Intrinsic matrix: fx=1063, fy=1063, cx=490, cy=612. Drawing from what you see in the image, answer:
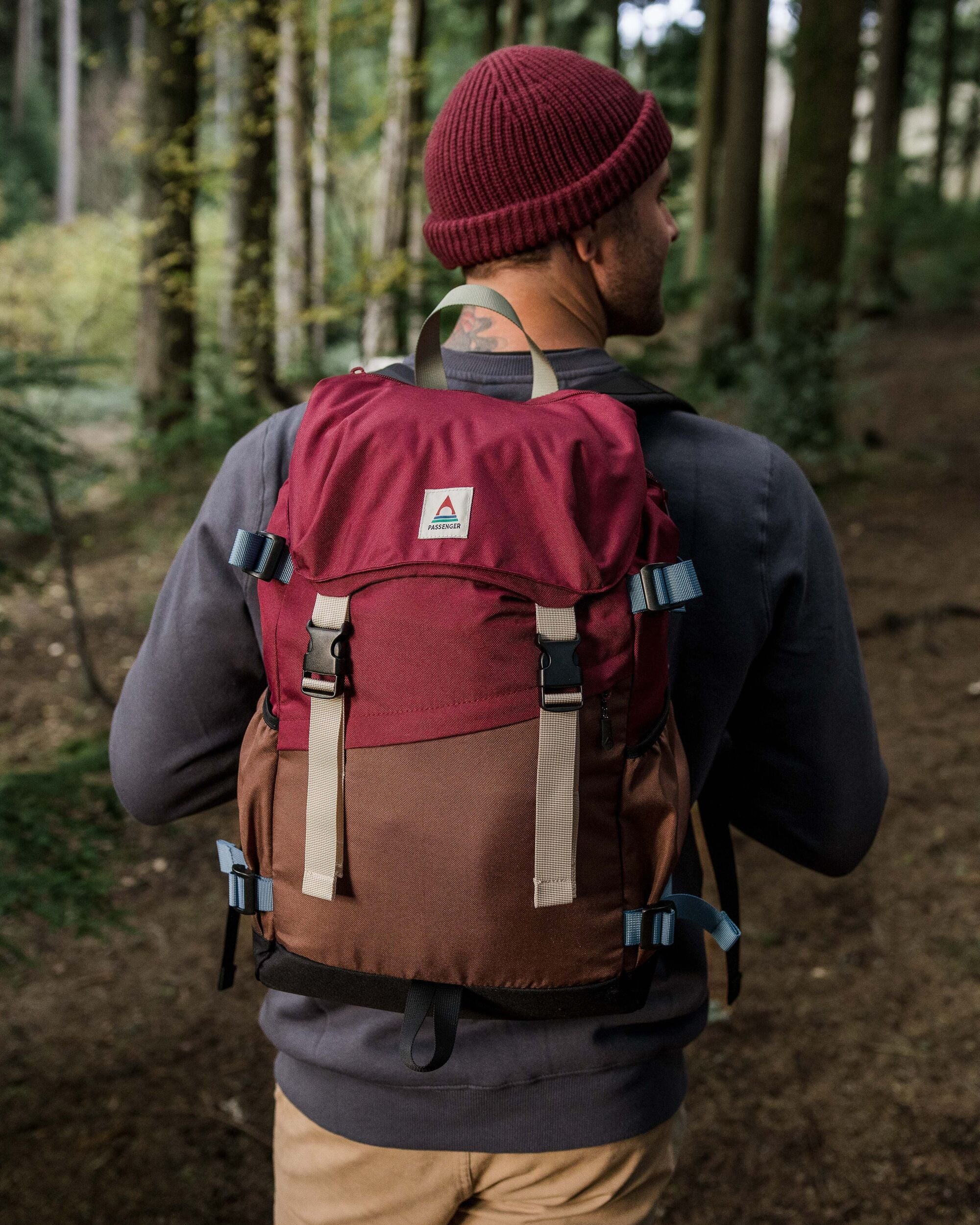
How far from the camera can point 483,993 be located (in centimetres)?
123

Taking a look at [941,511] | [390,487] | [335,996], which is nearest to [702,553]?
[390,487]

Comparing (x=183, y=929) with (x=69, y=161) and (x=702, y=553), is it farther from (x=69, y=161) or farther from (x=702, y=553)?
(x=69, y=161)

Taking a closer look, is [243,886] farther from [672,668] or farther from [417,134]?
[417,134]

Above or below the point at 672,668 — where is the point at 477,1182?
below

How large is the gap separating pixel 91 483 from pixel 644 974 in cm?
514

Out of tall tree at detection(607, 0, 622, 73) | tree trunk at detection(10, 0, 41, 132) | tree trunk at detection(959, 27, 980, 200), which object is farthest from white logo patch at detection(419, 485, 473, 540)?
tree trunk at detection(10, 0, 41, 132)

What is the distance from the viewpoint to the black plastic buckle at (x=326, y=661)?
1.18 m

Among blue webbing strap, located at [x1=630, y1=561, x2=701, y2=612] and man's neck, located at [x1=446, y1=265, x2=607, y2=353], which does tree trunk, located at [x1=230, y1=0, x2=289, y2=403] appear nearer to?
man's neck, located at [x1=446, y1=265, x2=607, y2=353]

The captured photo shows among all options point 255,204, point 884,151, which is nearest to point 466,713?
point 255,204

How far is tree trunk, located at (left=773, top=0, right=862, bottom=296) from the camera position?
7949 millimetres

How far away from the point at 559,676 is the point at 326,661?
0.26 meters

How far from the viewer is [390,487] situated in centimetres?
121

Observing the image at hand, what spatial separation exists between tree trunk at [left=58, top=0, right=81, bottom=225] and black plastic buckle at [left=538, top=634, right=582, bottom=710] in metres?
40.2

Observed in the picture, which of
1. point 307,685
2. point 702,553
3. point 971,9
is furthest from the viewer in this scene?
point 971,9
